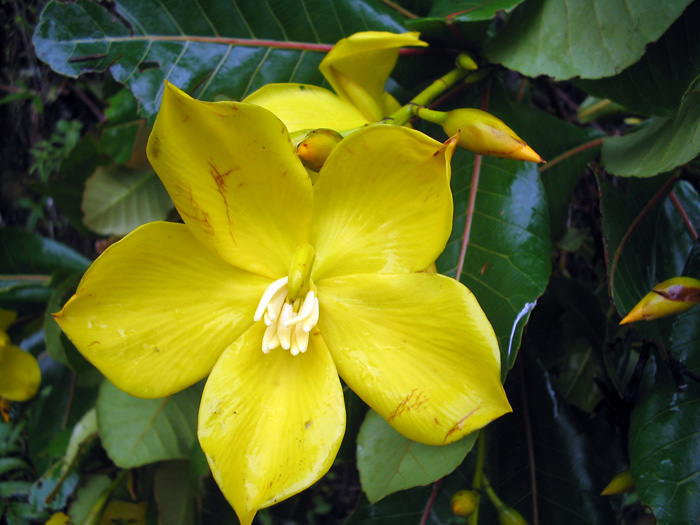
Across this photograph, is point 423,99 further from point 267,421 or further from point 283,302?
point 267,421

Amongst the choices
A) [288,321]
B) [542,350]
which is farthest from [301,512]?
[288,321]

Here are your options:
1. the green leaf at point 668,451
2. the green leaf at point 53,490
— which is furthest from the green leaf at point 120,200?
the green leaf at point 668,451

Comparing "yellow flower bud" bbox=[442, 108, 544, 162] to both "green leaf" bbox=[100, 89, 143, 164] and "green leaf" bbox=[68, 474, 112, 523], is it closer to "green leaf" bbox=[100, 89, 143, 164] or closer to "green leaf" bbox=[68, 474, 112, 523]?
"green leaf" bbox=[100, 89, 143, 164]

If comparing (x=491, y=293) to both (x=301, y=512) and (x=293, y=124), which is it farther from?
(x=301, y=512)

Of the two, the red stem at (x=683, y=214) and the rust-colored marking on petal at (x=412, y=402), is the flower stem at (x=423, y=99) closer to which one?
the rust-colored marking on petal at (x=412, y=402)

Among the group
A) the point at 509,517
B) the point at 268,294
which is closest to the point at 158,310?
the point at 268,294

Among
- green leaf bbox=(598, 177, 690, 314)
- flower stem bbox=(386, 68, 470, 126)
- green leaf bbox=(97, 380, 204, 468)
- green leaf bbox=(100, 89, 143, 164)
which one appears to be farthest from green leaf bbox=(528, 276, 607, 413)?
green leaf bbox=(100, 89, 143, 164)
